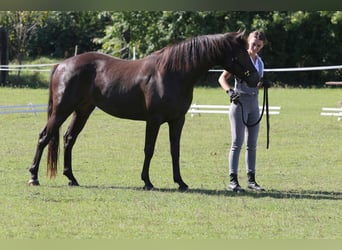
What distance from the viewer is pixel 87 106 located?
8.79 meters

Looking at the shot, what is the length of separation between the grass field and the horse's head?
1266 millimetres

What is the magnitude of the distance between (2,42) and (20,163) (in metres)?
20.8

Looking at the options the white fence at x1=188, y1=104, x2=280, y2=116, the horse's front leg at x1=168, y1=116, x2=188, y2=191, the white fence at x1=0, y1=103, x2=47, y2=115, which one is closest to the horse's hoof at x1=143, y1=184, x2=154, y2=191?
the horse's front leg at x1=168, y1=116, x2=188, y2=191

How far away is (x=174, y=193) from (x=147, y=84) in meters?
1.27

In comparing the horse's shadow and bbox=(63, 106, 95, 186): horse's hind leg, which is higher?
bbox=(63, 106, 95, 186): horse's hind leg

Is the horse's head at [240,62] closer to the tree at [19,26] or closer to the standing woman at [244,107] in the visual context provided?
the standing woman at [244,107]

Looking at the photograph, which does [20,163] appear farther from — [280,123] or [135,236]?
[280,123]

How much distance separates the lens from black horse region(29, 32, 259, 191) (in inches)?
310

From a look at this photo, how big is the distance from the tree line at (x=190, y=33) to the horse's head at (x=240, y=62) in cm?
2338

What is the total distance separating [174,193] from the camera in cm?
791

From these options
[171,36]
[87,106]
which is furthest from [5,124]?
[171,36]

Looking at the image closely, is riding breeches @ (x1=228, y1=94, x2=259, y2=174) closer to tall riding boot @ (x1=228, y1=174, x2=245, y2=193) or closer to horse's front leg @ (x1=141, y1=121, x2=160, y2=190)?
tall riding boot @ (x1=228, y1=174, x2=245, y2=193)

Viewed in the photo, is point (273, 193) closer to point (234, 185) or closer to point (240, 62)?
point (234, 185)

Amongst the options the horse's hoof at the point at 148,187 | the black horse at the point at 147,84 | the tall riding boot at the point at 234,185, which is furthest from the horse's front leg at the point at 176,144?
the tall riding boot at the point at 234,185
